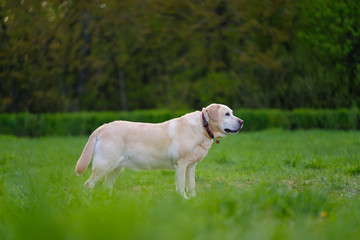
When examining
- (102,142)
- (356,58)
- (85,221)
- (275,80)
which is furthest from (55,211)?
(275,80)

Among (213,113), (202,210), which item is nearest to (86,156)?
(213,113)

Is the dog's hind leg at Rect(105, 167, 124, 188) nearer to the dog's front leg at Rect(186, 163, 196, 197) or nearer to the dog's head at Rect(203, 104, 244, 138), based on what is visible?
the dog's front leg at Rect(186, 163, 196, 197)

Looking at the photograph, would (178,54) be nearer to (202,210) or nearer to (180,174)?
(180,174)

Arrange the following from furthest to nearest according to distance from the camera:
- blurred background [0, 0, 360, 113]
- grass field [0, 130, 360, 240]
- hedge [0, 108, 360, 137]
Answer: blurred background [0, 0, 360, 113] < hedge [0, 108, 360, 137] < grass field [0, 130, 360, 240]

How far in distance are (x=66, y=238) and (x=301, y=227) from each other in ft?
5.95

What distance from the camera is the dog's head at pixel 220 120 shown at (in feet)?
19.7

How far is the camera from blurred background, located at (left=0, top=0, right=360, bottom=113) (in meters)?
18.2

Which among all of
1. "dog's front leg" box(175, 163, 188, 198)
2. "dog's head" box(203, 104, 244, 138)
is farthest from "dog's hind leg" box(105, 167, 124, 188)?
"dog's head" box(203, 104, 244, 138)

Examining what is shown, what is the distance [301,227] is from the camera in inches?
125

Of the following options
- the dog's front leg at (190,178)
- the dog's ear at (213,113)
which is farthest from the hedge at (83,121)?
the dog's front leg at (190,178)

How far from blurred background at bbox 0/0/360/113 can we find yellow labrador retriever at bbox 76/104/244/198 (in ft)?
41.2

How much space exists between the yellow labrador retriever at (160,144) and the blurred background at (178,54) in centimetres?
1256

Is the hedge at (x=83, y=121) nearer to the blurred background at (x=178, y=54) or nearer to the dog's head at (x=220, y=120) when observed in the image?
the blurred background at (x=178, y=54)

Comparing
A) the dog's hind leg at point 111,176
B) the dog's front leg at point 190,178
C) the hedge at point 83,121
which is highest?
the dog's front leg at point 190,178
